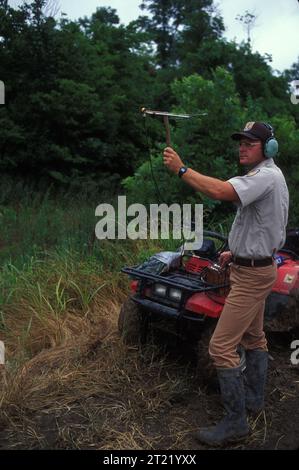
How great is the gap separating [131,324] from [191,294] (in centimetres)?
82

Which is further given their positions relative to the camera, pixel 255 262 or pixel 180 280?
pixel 180 280

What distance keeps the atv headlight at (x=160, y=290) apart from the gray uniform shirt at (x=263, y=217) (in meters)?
0.74

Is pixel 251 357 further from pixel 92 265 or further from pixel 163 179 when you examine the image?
pixel 163 179

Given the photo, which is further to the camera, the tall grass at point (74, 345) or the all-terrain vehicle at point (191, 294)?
the all-terrain vehicle at point (191, 294)

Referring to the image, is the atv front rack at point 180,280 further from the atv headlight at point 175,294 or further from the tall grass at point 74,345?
the tall grass at point 74,345

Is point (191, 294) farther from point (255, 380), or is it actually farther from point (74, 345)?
point (74, 345)

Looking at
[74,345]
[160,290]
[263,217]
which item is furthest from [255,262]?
[74,345]

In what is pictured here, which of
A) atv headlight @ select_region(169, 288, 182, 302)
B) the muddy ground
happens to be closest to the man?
the muddy ground

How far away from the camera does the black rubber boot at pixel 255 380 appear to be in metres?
3.96

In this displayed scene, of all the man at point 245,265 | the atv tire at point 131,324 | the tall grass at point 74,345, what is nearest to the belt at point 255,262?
the man at point 245,265

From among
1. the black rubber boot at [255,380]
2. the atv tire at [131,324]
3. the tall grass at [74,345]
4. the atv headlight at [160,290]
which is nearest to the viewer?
the tall grass at [74,345]

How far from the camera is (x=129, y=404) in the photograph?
402 centimetres

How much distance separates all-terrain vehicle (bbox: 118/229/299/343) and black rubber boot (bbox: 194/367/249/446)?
0.46 metres

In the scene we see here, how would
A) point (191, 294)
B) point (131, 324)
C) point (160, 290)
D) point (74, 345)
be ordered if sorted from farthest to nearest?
point (74, 345) < point (131, 324) < point (160, 290) < point (191, 294)
